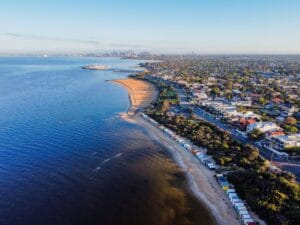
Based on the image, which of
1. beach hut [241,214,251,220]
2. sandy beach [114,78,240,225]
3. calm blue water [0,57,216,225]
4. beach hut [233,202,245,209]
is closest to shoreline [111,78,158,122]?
sandy beach [114,78,240,225]

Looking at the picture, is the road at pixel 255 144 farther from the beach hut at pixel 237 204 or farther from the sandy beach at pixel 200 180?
the sandy beach at pixel 200 180

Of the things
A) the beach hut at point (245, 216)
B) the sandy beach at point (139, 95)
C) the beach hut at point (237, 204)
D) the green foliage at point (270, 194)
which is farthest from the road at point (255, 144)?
the sandy beach at point (139, 95)

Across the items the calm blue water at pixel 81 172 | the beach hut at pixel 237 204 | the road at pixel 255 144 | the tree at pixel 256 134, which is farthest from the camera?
the tree at pixel 256 134

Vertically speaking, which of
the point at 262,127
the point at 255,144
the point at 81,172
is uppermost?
the point at 262,127

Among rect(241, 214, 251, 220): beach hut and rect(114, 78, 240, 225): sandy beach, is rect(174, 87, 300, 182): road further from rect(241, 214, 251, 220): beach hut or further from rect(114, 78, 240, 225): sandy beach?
rect(241, 214, 251, 220): beach hut

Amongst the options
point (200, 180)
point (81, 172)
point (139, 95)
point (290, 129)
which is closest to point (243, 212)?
point (200, 180)

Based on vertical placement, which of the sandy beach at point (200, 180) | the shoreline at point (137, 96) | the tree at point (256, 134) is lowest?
the sandy beach at point (200, 180)

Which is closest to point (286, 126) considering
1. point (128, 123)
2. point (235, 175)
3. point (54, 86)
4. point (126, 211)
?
point (235, 175)

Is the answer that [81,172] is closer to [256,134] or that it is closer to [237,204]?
[237,204]
